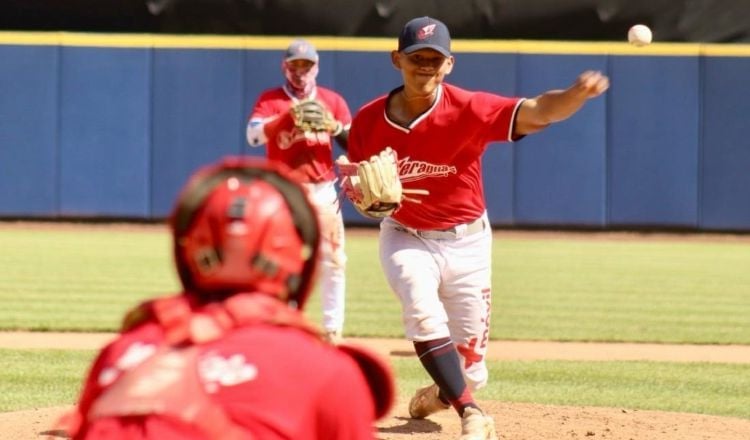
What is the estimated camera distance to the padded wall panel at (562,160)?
19.6m

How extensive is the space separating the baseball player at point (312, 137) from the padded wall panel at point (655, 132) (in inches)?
403

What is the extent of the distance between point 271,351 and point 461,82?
17.8m

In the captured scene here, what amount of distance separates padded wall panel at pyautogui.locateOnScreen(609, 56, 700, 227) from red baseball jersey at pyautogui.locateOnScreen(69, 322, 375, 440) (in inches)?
701

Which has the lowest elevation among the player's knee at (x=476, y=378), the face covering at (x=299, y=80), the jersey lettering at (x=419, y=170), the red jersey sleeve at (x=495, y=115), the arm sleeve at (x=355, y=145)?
the player's knee at (x=476, y=378)

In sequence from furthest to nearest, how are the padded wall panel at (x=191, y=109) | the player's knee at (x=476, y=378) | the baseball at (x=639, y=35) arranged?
the padded wall panel at (x=191, y=109), the baseball at (x=639, y=35), the player's knee at (x=476, y=378)

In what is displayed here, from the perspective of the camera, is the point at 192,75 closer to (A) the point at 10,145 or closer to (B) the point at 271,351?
(A) the point at 10,145

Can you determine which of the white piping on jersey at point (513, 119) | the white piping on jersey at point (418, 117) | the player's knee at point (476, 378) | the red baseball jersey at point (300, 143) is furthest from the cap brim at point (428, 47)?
the red baseball jersey at point (300, 143)

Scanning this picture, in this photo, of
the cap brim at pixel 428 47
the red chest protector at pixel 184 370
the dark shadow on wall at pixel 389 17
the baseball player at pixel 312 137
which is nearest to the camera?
the red chest protector at pixel 184 370

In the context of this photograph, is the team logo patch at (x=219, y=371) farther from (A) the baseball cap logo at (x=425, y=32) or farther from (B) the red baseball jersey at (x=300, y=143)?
(B) the red baseball jersey at (x=300, y=143)

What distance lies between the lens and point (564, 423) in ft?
22.4

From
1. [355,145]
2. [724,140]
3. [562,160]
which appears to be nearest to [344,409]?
[355,145]

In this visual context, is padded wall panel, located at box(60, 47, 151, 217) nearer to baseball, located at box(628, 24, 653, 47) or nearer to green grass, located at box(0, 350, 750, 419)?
green grass, located at box(0, 350, 750, 419)

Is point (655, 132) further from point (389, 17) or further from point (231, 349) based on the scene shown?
point (231, 349)

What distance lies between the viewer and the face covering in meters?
10.1
